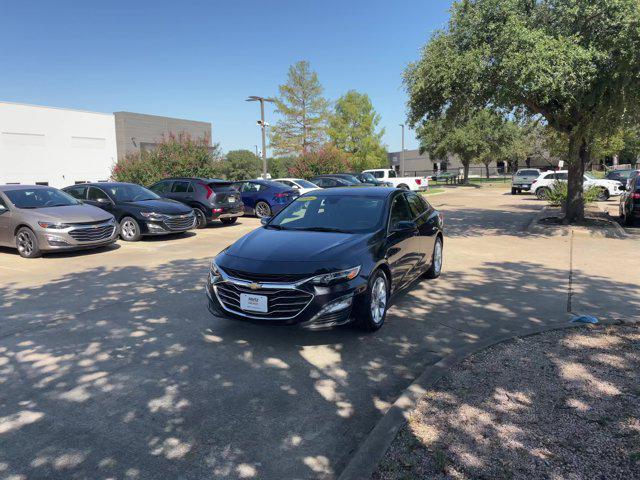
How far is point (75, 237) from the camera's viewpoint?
31.9ft

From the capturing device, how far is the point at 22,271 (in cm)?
847

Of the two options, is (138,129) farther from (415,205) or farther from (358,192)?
(358,192)

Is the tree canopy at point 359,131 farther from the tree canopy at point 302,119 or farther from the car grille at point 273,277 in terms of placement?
the car grille at point 273,277

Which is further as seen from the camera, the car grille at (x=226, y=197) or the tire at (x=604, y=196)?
the tire at (x=604, y=196)

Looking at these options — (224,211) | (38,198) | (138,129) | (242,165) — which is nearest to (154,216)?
(38,198)

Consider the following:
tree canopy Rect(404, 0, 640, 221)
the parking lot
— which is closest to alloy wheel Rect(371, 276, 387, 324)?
the parking lot

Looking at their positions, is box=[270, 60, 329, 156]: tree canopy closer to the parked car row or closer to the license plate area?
the parked car row

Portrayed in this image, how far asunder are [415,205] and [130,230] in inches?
321

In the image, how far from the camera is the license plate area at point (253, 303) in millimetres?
4453

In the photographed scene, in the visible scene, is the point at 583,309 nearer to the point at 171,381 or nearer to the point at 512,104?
the point at 171,381

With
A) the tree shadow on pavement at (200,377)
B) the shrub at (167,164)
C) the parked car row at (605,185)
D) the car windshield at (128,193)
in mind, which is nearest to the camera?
the tree shadow on pavement at (200,377)

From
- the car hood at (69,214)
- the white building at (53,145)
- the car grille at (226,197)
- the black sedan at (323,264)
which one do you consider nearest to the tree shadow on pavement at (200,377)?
the black sedan at (323,264)

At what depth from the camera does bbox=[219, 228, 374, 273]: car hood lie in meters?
4.55

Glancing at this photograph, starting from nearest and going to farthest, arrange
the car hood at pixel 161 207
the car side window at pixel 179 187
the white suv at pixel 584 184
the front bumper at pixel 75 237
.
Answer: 1. the front bumper at pixel 75 237
2. the car hood at pixel 161 207
3. the car side window at pixel 179 187
4. the white suv at pixel 584 184
